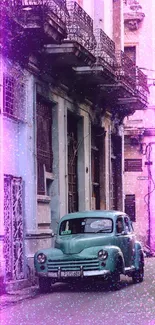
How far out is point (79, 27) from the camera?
789 inches

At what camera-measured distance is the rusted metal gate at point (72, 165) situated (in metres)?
23.4

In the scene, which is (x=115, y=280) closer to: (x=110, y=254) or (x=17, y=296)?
(x=110, y=254)

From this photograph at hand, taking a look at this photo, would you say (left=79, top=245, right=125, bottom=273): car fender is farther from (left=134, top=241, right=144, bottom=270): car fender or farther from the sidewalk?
(left=134, top=241, right=144, bottom=270): car fender

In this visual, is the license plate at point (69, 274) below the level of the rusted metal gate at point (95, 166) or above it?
below

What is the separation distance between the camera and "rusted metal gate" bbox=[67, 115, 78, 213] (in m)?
23.4

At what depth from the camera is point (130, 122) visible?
1298 inches

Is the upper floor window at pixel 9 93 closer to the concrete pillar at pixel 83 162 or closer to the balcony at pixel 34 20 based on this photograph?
the balcony at pixel 34 20

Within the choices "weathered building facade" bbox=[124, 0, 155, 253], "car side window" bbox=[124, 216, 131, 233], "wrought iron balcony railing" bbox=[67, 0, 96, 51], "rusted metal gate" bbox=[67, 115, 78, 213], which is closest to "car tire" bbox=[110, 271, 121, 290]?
"car side window" bbox=[124, 216, 131, 233]

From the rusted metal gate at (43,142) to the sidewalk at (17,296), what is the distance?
3.77 metres

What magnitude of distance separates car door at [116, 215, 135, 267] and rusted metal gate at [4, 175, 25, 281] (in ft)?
7.66

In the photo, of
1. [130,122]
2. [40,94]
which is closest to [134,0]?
[130,122]

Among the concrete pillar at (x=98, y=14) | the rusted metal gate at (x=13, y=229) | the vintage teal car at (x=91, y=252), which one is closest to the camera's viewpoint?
the vintage teal car at (x=91, y=252)

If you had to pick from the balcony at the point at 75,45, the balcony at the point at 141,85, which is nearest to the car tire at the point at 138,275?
the balcony at the point at 75,45

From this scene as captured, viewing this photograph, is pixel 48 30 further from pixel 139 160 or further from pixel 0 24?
pixel 139 160
